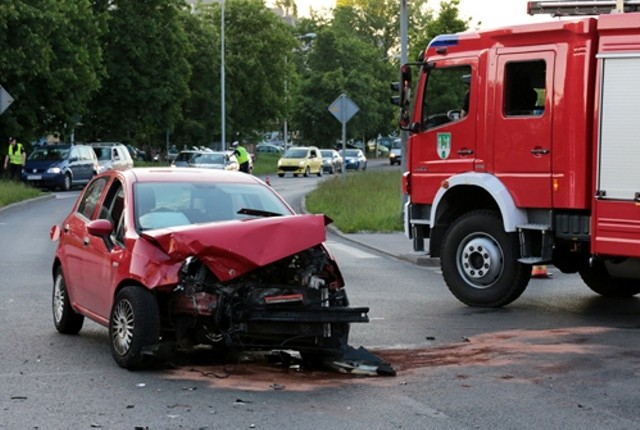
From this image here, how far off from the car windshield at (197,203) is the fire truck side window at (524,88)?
389cm

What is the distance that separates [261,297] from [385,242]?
14905mm

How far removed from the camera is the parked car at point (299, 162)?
66188 mm

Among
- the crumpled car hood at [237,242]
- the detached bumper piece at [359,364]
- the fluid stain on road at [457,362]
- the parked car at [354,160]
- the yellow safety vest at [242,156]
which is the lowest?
the parked car at [354,160]

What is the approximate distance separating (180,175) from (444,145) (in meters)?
4.62

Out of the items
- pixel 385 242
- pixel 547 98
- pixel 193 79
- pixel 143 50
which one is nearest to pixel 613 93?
pixel 547 98

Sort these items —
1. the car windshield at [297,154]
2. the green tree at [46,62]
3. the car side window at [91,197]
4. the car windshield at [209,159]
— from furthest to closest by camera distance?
the car windshield at [297,154], the car windshield at [209,159], the green tree at [46,62], the car side window at [91,197]

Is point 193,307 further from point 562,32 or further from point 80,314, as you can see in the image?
point 562,32

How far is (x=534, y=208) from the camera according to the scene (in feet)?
44.9

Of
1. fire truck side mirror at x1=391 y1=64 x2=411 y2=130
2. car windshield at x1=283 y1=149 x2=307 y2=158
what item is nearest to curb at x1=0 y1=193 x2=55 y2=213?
fire truck side mirror at x1=391 y1=64 x2=411 y2=130

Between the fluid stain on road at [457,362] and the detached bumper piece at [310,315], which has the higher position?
the detached bumper piece at [310,315]

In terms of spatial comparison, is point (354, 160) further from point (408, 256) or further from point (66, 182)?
point (408, 256)

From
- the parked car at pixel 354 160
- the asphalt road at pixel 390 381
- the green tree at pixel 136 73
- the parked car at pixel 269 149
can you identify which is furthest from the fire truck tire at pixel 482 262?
Result: the parked car at pixel 269 149

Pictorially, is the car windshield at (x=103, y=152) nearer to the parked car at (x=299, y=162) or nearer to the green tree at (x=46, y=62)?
the green tree at (x=46, y=62)

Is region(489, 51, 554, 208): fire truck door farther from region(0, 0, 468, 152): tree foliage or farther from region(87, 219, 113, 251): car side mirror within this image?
region(0, 0, 468, 152): tree foliage
